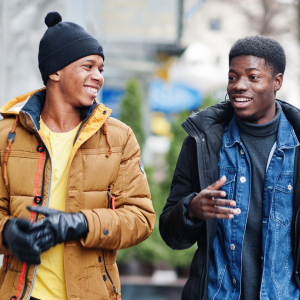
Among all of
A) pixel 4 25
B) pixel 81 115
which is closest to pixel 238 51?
pixel 81 115

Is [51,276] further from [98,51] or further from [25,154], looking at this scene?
[98,51]

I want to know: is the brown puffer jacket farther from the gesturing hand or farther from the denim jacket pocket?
the denim jacket pocket

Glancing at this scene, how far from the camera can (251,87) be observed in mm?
2764

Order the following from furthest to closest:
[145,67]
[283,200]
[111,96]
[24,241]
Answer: [145,67] < [111,96] < [283,200] < [24,241]

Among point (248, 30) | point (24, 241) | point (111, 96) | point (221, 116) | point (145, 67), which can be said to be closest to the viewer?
point (24, 241)

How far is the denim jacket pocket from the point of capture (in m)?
2.69

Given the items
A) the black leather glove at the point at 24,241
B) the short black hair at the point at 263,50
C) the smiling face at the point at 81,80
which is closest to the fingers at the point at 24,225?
the black leather glove at the point at 24,241

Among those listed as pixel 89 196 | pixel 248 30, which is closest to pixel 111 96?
pixel 248 30

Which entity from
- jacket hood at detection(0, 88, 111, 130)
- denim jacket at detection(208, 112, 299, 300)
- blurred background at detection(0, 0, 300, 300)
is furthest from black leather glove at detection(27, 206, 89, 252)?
blurred background at detection(0, 0, 300, 300)

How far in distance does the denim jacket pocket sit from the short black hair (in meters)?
0.67

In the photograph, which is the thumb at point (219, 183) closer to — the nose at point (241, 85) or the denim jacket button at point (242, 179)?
the denim jacket button at point (242, 179)

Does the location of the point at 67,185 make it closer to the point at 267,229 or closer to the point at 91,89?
the point at 91,89

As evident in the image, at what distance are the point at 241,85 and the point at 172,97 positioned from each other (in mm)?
13131

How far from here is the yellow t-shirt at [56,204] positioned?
8.35 feet
